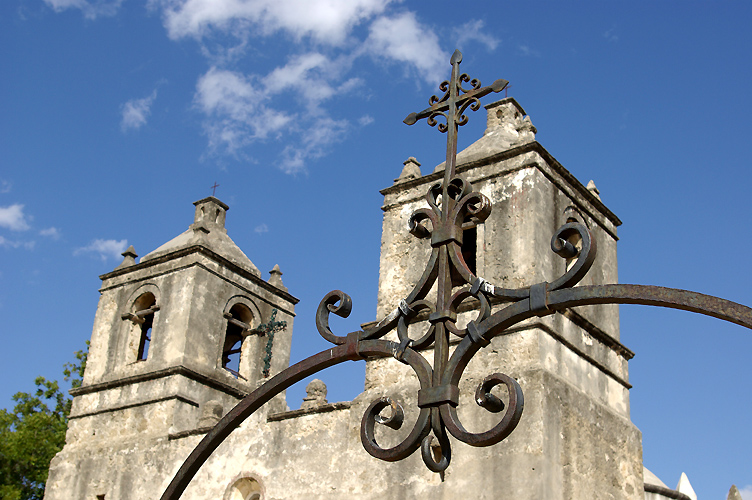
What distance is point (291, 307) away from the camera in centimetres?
1839

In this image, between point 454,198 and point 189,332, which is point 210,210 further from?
point 454,198

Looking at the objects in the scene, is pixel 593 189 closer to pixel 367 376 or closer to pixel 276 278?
pixel 367 376

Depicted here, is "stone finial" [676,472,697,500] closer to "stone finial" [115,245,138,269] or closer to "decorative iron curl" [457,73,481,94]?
"stone finial" [115,245,138,269]

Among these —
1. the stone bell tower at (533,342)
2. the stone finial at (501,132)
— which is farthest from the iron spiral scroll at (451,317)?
the stone finial at (501,132)

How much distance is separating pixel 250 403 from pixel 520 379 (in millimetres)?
5972

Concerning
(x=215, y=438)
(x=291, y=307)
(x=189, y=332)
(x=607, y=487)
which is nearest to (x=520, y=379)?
(x=607, y=487)

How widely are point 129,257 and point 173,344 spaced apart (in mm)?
2874

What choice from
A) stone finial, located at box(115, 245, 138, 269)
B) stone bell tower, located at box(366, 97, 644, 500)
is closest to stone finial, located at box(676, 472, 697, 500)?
stone bell tower, located at box(366, 97, 644, 500)

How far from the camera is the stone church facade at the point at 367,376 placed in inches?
384

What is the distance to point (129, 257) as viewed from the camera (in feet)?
57.8

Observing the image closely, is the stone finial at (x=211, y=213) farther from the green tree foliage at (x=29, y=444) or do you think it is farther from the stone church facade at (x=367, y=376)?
the green tree foliage at (x=29, y=444)

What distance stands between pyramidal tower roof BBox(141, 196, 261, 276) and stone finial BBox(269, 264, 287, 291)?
1.60ft

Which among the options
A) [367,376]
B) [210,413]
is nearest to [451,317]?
[367,376]

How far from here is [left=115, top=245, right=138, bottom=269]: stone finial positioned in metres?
17.5
